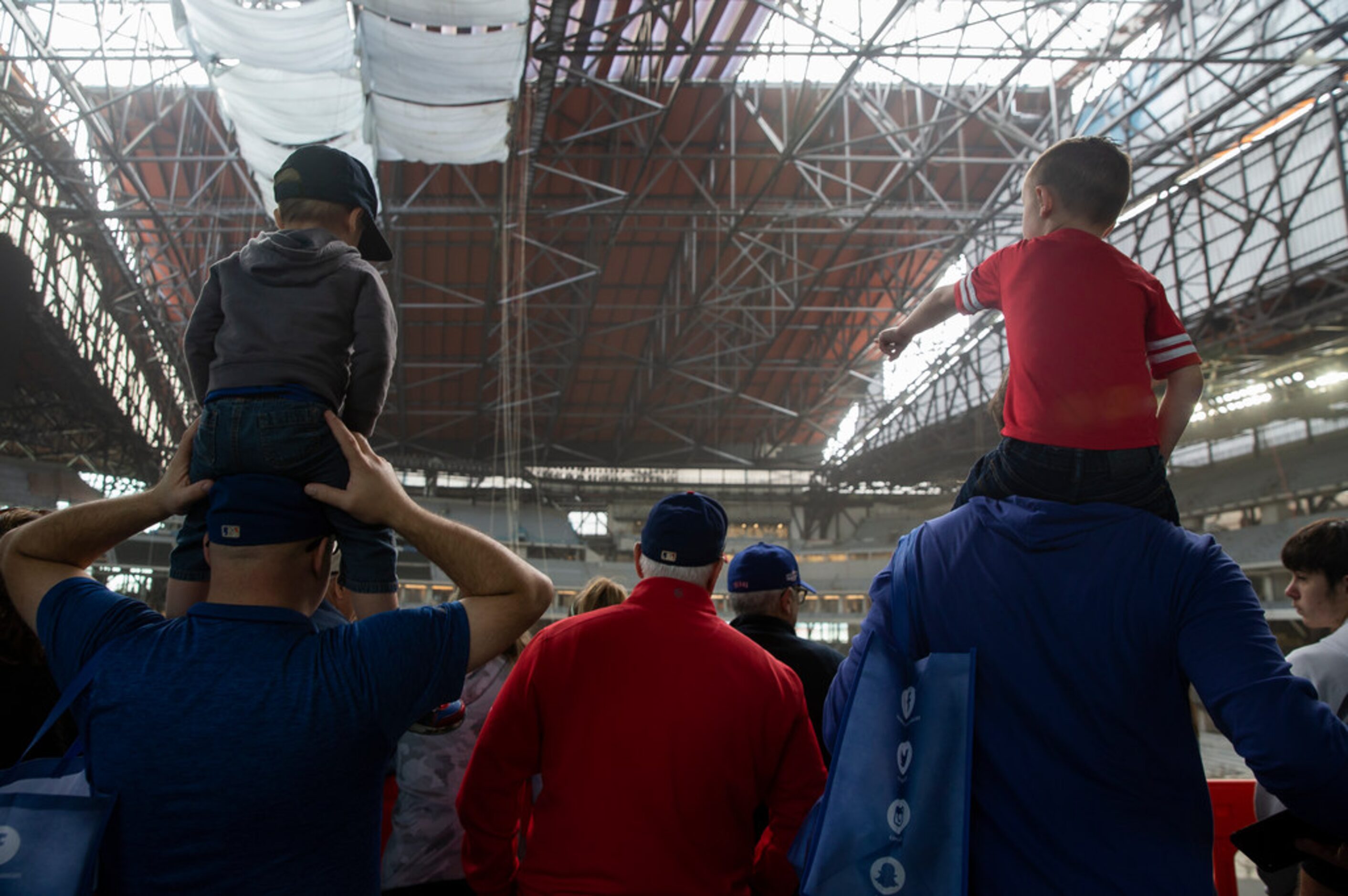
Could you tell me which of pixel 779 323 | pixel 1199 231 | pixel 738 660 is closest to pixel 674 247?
pixel 779 323

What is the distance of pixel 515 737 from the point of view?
2154 millimetres

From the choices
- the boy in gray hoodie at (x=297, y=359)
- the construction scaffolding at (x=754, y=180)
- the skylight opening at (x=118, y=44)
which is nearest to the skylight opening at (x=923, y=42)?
the construction scaffolding at (x=754, y=180)

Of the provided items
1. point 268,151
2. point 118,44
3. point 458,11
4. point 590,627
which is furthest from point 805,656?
point 118,44

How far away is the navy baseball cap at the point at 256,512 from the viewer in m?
1.65

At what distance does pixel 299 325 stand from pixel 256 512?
1.41 feet

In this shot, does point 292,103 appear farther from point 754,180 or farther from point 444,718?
point 754,180

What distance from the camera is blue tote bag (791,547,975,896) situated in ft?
4.46

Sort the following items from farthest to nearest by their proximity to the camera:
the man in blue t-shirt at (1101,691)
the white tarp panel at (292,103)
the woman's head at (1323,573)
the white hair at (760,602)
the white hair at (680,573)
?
the white tarp panel at (292,103), the white hair at (760,602), the woman's head at (1323,573), the white hair at (680,573), the man in blue t-shirt at (1101,691)

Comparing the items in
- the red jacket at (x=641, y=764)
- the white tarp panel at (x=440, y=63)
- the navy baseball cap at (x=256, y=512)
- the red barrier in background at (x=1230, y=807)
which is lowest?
the red barrier in background at (x=1230, y=807)

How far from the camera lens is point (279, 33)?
10570 mm

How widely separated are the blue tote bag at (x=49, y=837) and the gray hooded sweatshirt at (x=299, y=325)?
2.44ft

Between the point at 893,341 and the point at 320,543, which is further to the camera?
the point at 893,341

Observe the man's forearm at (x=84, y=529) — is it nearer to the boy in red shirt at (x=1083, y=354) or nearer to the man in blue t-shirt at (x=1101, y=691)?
the man in blue t-shirt at (x=1101, y=691)

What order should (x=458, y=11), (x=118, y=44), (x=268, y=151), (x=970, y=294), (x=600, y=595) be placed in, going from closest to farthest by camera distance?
(x=970, y=294), (x=600, y=595), (x=458, y=11), (x=268, y=151), (x=118, y=44)
